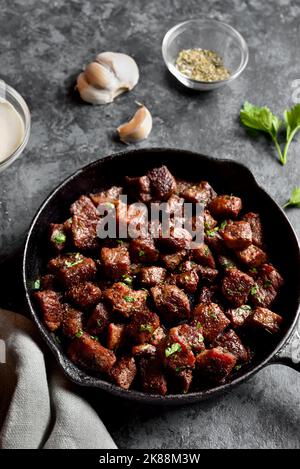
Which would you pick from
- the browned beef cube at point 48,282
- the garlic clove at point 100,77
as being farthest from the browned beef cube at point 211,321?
the garlic clove at point 100,77

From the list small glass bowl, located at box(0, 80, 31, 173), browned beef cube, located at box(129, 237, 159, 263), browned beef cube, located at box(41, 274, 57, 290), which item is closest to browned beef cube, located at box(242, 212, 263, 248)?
browned beef cube, located at box(129, 237, 159, 263)

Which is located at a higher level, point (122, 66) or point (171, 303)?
point (122, 66)

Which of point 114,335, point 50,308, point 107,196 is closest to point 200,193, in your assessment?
point 107,196

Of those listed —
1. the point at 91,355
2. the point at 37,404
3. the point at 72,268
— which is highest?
the point at 72,268

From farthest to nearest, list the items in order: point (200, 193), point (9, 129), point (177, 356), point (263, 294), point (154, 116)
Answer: point (154, 116) < point (9, 129) < point (200, 193) < point (263, 294) < point (177, 356)

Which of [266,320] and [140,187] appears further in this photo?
[140,187]

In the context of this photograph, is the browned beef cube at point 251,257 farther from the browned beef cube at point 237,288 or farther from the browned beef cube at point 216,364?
the browned beef cube at point 216,364

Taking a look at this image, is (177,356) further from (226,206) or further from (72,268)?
(226,206)
